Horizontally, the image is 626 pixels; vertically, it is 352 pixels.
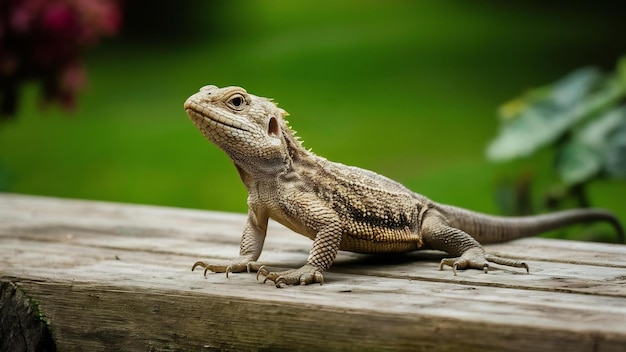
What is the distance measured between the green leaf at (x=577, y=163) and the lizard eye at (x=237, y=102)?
2890 mm

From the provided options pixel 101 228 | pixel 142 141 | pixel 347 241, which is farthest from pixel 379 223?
pixel 142 141

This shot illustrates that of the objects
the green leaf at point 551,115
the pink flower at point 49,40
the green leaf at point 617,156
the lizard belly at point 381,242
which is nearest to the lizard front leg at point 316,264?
the lizard belly at point 381,242

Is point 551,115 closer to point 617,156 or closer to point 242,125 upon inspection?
point 617,156

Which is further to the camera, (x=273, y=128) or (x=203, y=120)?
(x=273, y=128)

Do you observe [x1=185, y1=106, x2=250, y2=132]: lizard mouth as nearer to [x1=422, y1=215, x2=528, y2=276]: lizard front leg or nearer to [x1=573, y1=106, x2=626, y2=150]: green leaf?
[x1=422, y1=215, x2=528, y2=276]: lizard front leg

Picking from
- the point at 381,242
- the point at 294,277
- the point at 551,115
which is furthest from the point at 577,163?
the point at 294,277

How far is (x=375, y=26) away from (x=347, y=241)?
4.75 metres

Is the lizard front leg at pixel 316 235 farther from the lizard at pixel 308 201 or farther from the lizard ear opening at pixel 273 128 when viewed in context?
the lizard ear opening at pixel 273 128

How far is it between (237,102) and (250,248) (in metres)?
0.53

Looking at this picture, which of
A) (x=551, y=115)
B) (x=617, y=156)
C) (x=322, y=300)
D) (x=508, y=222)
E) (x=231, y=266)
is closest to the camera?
(x=322, y=300)

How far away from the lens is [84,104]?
805cm

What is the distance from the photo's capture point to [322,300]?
242 cm

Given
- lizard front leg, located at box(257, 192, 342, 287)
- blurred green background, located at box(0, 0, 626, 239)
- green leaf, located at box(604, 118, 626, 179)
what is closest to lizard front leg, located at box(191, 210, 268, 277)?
lizard front leg, located at box(257, 192, 342, 287)

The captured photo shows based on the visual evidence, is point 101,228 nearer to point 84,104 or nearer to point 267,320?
point 267,320
